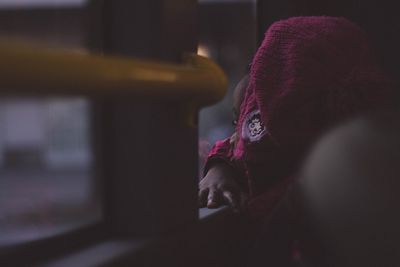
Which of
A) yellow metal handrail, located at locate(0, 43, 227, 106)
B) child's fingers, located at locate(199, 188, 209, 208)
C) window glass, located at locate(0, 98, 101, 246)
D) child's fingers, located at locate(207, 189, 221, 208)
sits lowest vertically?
child's fingers, located at locate(199, 188, 209, 208)

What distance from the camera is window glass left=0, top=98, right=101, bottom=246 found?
0.63 m

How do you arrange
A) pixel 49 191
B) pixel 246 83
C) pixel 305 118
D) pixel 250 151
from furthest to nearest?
pixel 246 83 → pixel 250 151 → pixel 305 118 → pixel 49 191

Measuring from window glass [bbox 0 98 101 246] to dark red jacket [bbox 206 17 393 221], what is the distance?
34 cm

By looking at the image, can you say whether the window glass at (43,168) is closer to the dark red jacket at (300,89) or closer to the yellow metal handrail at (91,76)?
the yellow metal handrail at (91,76)

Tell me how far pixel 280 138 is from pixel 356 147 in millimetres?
402

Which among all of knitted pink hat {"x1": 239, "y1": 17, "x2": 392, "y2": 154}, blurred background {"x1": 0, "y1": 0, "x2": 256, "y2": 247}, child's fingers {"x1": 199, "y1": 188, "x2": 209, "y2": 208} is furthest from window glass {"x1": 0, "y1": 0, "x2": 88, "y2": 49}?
child's fingers {"x1": 199, "y1": 188, "x2": 209, "y2": 208}

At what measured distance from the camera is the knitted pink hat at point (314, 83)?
90 cm

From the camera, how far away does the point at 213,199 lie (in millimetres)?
1068

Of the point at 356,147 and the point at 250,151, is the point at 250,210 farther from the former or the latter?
the point at 356,147

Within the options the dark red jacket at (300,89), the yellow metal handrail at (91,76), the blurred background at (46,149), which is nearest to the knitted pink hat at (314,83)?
the dark red jacket at (300,89)

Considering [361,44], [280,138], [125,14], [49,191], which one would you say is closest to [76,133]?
[49,191]

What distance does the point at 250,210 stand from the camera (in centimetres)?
106

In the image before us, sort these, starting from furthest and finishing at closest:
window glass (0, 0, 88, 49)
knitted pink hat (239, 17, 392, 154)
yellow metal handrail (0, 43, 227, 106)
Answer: knitted pink hat (239, 17, 392, 154) → window glass (0, 0, 88, 49) → yellow metal handrail (0, 43, 227, 106)

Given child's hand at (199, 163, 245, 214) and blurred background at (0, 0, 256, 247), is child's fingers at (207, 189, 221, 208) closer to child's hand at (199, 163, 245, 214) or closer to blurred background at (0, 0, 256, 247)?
child's hand at (199, 163, 245, 214)
